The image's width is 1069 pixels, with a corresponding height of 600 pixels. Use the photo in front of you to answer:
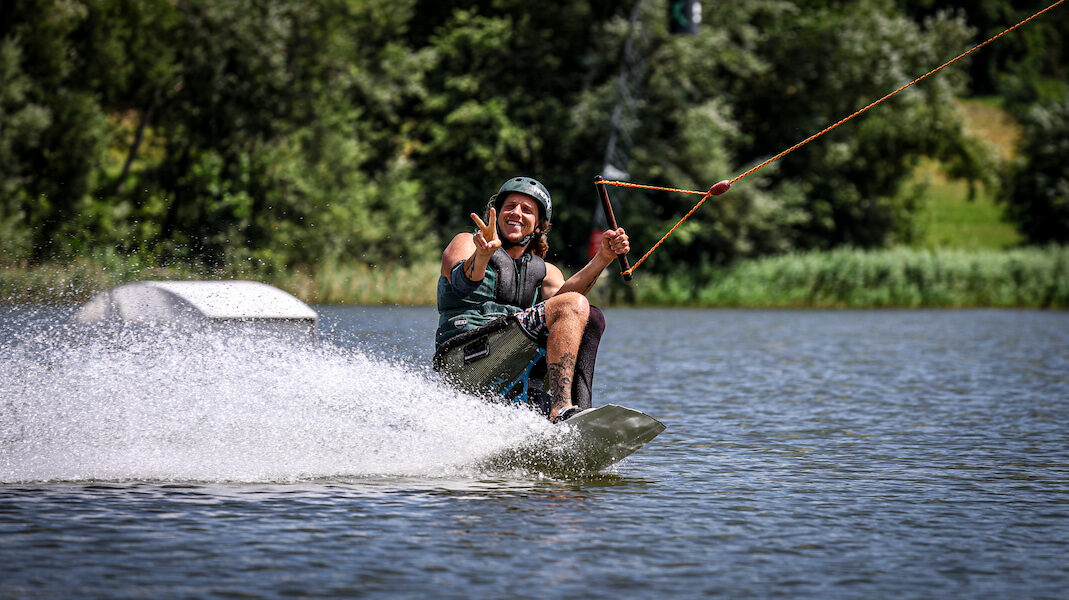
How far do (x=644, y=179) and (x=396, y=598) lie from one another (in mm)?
38966

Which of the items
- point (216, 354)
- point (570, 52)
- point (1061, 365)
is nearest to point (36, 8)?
point (570, 52)

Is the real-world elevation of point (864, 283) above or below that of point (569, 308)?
above

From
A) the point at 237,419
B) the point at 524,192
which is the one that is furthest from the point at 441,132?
the point at 524,192

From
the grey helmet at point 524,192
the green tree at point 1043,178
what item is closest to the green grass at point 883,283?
the green tree at point 1043,178

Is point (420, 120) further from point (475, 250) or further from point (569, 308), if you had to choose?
point (569, 308)

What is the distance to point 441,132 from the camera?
45250 millimetres

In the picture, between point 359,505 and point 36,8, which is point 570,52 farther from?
Result: point 359,505

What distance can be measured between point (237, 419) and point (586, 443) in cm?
227

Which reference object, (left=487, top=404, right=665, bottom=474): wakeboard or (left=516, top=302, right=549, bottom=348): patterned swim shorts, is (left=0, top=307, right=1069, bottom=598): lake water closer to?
(left=487, top=404, right=665, bottom=474): wakeboard

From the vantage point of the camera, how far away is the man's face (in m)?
8.81

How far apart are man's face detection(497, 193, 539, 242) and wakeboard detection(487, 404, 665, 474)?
46.7 inches

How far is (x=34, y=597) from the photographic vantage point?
5457 millimetres

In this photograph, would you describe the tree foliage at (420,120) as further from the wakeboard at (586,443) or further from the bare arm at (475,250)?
the wakeboard at (586,443)

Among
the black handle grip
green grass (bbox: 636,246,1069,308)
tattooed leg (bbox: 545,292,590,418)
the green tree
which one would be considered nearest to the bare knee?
tattooed leg (bbox: 545,292,590,418)
